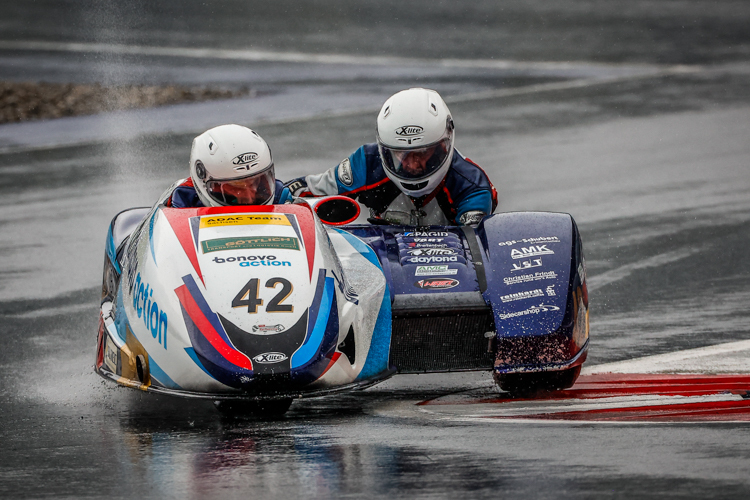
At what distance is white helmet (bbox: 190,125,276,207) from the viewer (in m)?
8.16

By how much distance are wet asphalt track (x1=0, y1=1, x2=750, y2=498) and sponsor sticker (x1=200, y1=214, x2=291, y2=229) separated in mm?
1013

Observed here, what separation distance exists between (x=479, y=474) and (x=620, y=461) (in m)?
0.62

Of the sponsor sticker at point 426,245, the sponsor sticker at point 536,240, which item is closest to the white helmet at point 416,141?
the sponsor sticker at point 426,245

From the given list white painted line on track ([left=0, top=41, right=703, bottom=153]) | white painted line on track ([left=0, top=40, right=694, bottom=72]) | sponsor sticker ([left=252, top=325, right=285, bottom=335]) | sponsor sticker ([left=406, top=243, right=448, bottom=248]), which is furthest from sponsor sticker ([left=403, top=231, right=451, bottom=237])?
white painted line on track ([left=0, top=40, right=694, bottom=72])

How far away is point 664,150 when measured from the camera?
15984 millimetres

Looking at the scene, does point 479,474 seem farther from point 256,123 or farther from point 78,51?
point 78,51

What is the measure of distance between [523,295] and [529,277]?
17 centimetres

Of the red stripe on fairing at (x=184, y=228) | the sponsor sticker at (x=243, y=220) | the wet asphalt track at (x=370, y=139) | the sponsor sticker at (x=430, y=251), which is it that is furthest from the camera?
the sponsor sticker at (x=430, y=251)

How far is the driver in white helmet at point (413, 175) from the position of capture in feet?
29.2

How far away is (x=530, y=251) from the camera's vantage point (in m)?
8.22

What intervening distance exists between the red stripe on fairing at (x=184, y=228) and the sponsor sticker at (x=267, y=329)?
44 centimetres

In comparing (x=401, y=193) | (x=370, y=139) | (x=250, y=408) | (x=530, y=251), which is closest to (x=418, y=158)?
(x=401, y=193)

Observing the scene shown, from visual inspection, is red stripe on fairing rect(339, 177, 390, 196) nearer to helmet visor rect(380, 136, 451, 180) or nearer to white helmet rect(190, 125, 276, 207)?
helmet visor rect(380, 136, 451, 180)

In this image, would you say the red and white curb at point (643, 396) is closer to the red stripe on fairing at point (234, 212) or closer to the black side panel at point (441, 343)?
the black side panel at point (441, 343)
